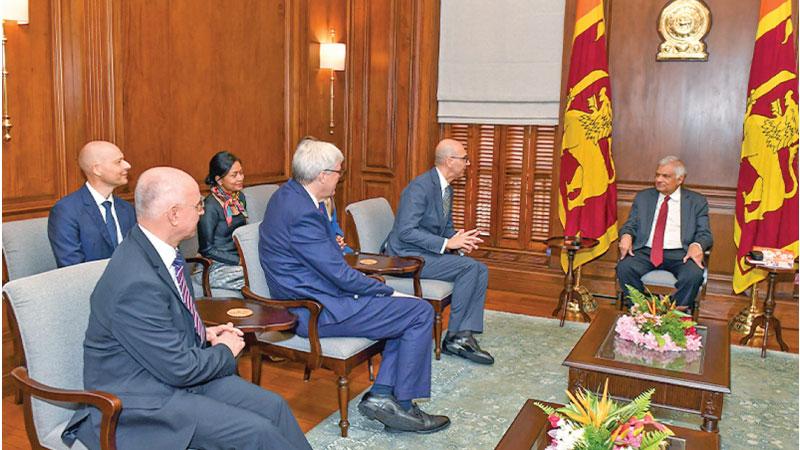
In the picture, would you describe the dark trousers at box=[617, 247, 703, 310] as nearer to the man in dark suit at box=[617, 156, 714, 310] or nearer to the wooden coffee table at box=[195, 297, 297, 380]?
the man in dark suit at box=[617, 156, 714, 310]

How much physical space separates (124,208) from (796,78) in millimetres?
4880

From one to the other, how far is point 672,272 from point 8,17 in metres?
4.62

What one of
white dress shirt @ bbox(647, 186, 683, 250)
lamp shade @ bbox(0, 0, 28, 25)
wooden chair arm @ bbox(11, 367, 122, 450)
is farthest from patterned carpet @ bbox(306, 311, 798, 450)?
lamp shade @ bbox(0, 0, 28, 25)

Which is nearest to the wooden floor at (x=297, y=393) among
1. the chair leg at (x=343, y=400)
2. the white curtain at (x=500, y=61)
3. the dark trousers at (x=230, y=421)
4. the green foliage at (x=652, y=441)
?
the chair leg at (x=343, y=400)

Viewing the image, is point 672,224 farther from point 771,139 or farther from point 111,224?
point 111,224

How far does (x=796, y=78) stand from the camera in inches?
212

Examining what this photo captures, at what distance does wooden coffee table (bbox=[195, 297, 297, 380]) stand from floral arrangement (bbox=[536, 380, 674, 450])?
114 centimetres

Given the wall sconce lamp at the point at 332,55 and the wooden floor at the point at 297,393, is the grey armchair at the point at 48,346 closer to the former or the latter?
the wooden floor at the point at 297,393

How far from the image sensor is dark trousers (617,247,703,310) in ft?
16.6

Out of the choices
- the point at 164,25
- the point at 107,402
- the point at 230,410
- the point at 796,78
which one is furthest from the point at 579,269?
the point at 107,402

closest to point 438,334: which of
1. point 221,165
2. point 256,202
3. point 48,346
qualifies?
point 256,202

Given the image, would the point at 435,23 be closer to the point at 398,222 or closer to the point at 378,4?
the point at 378,4

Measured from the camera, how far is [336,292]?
3.46 metres

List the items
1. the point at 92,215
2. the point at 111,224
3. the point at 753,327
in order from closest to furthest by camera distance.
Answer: the point at 92,215 < the point at 111,224 < the point at 753,327
